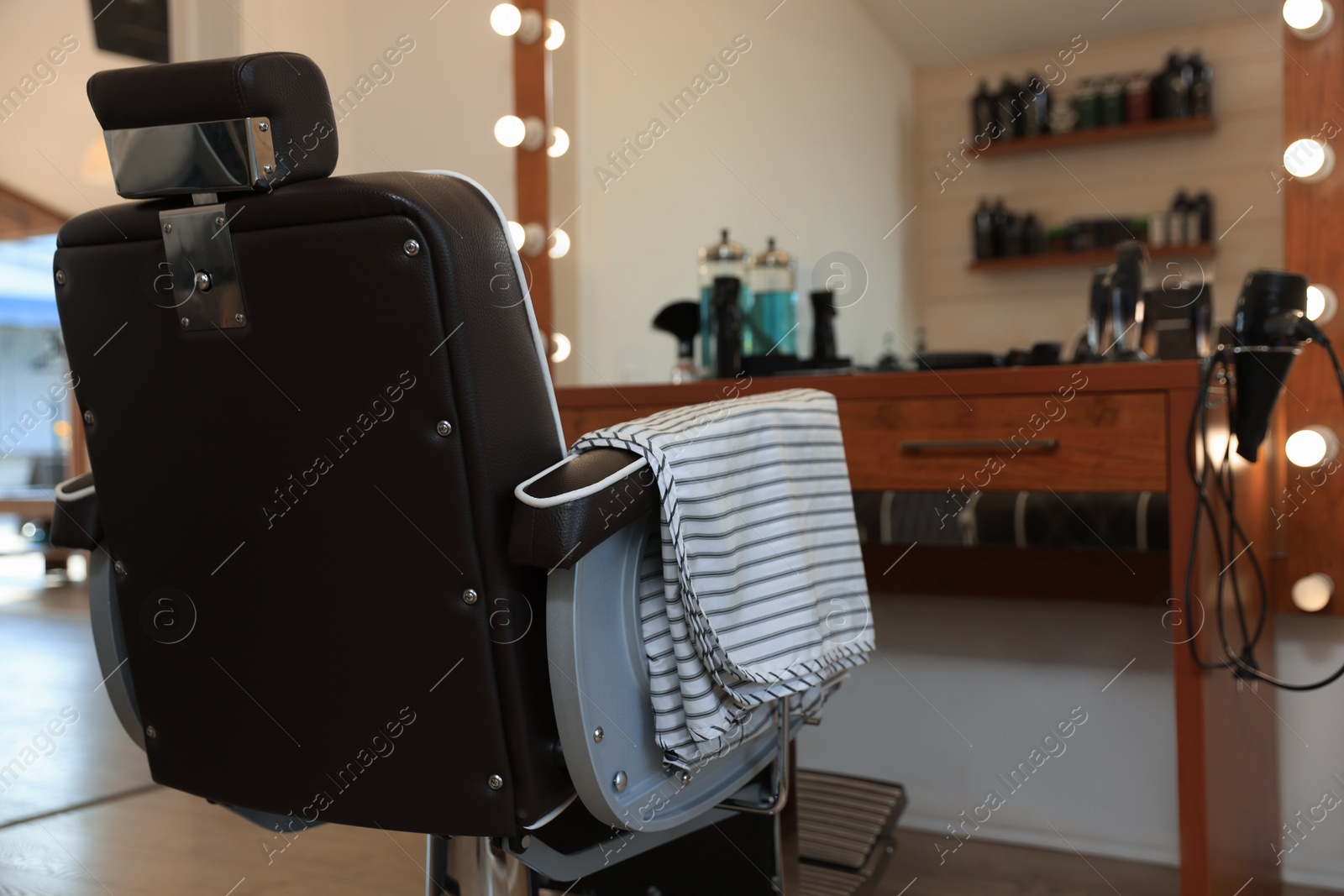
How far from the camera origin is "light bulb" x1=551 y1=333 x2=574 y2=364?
2.54 m

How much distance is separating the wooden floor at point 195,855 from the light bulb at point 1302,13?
1.48 metres

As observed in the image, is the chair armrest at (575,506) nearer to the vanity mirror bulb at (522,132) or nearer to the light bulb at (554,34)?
the vanity mirror bulb at (522,132)

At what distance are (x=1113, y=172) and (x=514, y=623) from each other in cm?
155

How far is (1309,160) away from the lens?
1.78 meters

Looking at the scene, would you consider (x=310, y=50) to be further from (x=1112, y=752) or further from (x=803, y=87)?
(x=1112, y=752)

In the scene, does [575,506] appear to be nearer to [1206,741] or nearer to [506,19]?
[1206,741]

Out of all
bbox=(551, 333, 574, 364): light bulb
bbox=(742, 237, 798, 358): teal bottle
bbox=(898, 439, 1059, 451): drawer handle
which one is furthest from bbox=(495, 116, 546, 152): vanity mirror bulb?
bbox=(898, 439, 1059, 451): drawer handle

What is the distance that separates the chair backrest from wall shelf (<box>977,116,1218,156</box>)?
1420 millimetres

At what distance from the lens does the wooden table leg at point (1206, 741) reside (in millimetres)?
1343

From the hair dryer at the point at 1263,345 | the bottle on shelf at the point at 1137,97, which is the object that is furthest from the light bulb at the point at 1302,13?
the hair dryer at the point at 1263,345

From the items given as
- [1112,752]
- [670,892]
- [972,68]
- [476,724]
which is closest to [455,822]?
[476,724]

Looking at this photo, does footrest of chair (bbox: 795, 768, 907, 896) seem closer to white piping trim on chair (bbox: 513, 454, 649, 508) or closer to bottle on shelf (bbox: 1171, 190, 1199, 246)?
white piping trim on chair (bbox: 513, 454, 649, 508)

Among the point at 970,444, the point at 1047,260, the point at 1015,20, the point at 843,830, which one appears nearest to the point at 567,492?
the point at 970,444

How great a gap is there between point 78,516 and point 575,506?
59cm
